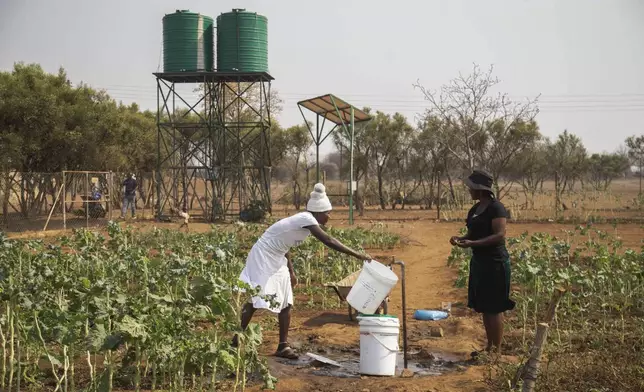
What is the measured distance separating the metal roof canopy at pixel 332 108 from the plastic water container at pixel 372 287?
49.9 feet

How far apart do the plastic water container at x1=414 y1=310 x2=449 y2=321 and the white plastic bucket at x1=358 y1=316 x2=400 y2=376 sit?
8.36ft

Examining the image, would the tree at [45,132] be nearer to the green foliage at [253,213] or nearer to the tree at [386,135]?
the green foliage at [253,213]

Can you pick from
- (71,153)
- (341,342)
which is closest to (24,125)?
(71,153)

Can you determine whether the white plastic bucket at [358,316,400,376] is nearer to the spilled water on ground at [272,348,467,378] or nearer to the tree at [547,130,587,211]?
the spilled water on ground at [272,348,467,378]

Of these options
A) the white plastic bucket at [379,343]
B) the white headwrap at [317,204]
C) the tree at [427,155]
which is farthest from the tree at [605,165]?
the white plastic bucket at [379,343]

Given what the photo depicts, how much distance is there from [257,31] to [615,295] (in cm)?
1865

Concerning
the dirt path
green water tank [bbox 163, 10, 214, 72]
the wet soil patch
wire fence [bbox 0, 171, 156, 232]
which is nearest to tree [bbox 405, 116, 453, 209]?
green water tank [bbox 163, 10, 214, 72]

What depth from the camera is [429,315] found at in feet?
28.1

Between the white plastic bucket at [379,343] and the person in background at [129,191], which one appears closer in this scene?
the white plastic bucket at [379,343]

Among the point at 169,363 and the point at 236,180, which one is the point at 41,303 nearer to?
the point at 169,363

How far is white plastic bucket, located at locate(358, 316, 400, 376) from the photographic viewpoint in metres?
6.02

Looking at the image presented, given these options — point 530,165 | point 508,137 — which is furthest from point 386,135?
point 530,165

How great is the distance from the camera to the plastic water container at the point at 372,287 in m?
6.23

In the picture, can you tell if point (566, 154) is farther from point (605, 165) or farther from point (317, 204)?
point (317, 204)
